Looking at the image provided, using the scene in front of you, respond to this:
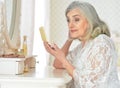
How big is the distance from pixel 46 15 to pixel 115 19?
94 centimetres

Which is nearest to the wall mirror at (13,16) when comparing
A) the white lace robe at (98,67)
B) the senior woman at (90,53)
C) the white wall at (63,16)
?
the senior woman at (90,53)

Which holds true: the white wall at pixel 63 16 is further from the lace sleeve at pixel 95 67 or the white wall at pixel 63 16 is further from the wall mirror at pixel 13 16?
the lace sleeve at pixel 95 67

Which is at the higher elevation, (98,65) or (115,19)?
(115,19)

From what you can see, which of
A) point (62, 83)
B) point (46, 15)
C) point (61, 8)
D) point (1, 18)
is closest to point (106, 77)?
point (62, 83)

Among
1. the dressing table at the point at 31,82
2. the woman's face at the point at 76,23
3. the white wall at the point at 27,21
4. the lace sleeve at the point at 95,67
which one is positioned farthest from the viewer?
the white wall at the point at 27,21

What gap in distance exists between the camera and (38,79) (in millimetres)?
1006

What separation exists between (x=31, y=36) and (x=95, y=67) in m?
1.15

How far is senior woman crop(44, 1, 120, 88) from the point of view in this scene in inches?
46.6

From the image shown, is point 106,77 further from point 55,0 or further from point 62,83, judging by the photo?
point 55,0

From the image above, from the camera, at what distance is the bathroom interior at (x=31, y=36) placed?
1.03m

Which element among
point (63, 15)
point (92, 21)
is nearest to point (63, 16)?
point (63, 15)

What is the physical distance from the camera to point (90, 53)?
4.06ft

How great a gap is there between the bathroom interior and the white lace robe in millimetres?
83

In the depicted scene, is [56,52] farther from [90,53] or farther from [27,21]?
[27,21]
